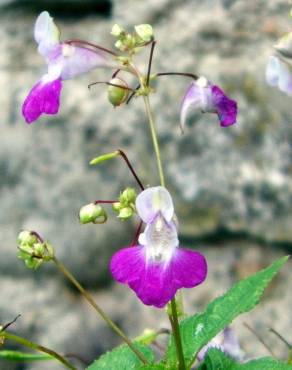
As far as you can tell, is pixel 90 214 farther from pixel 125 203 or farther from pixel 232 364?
pixel 232 364

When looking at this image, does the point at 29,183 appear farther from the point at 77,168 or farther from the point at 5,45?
the point at 5,45

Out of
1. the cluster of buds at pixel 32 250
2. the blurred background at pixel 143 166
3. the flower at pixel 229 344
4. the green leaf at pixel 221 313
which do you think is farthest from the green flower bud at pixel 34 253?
the blurred background at pixel 143 166

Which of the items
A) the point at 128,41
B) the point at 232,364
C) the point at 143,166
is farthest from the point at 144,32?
the point at 143,166

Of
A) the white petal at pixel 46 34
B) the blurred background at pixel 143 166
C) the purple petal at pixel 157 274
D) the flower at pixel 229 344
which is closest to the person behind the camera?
the purple petal at pixel 157 274

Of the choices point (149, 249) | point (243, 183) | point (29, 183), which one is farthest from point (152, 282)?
point (29, 183)

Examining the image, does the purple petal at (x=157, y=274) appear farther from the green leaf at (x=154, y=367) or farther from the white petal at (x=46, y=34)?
the white petal at (x=46, y=34)

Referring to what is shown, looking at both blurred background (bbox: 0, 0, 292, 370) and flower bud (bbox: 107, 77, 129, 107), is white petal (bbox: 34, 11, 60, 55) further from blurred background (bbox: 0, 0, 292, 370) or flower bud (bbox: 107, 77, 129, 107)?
blurred background (bbox: 0, 0, 292, 370)
